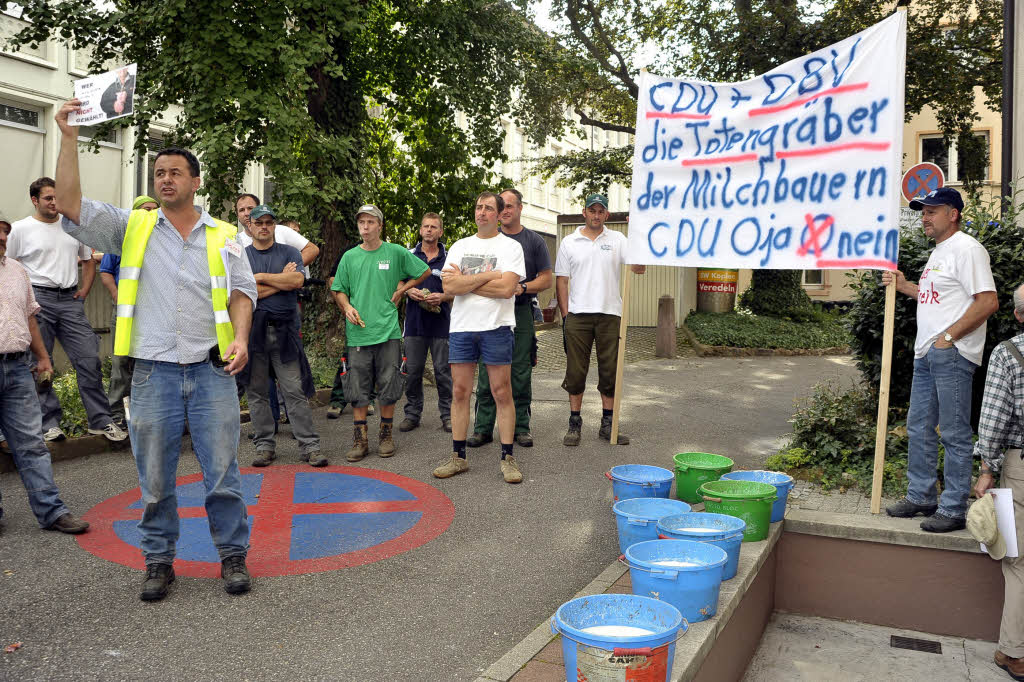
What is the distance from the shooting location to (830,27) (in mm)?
19766

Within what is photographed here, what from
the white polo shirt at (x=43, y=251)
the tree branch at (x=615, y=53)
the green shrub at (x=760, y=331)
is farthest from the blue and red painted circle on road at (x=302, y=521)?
the tree branch at (x=615, y=53)

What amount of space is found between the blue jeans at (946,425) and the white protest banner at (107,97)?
448 centimetres

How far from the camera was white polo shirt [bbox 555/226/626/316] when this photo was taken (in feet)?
24.8

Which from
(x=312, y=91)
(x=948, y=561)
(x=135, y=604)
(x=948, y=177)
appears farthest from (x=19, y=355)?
(x=948, y=177)

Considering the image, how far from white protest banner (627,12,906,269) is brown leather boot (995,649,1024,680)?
235cm

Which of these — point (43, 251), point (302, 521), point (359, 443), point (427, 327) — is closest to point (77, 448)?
point (43, 251)

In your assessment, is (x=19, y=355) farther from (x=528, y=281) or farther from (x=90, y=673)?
(x=528, y=281)

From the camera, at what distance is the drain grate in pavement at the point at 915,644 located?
459cm

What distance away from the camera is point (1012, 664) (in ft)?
13.4

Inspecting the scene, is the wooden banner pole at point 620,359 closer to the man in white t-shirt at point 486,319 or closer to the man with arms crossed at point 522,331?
the man with arms crossed at point 522,331

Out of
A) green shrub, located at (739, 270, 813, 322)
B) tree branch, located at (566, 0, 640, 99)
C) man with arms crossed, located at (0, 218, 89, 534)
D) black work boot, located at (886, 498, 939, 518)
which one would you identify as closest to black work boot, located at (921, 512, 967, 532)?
black work boot, located at (886, 498, 939, 518)

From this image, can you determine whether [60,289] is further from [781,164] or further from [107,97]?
[781,164]

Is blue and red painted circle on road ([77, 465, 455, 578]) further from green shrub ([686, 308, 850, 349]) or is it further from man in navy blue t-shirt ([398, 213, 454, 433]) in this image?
green shrub ([686, 308, 850, 349])

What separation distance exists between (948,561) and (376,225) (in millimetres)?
4967
